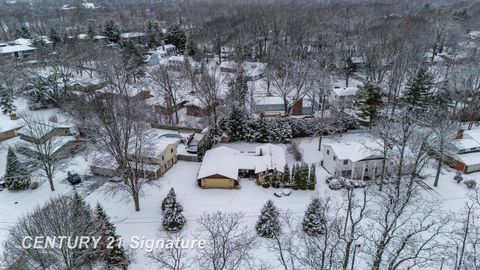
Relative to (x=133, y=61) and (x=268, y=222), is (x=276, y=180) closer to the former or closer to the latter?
(x=268, y=222)

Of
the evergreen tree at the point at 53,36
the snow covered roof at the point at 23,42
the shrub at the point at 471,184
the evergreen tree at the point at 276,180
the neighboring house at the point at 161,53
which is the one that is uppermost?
the evergreen tree at the point at 53,36

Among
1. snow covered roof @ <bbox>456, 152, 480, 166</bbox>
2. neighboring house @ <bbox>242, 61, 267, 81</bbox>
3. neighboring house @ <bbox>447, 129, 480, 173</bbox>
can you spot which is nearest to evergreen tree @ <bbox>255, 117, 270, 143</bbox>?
neighboring house @ <bbox>447, 129, 480, 173</bbox>

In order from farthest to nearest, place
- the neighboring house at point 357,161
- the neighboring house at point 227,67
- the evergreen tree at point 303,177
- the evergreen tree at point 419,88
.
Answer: the neighboring house at point 227,67
the evergreen tree at point 419,88
the neighboring house at point 357,161
the evergreen tree at point 303,177

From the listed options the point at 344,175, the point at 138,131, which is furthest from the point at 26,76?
the point at 344,175

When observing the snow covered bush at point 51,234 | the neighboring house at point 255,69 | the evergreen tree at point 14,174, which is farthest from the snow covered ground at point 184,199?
the neighboring house at point 255,69

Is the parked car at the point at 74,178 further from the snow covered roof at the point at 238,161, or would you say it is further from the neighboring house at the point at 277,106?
the neighboring house at the point at 277,106

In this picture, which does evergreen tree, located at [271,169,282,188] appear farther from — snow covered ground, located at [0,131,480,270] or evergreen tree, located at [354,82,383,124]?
evergreen tree, located at [354,82,383,124]
